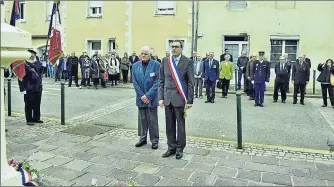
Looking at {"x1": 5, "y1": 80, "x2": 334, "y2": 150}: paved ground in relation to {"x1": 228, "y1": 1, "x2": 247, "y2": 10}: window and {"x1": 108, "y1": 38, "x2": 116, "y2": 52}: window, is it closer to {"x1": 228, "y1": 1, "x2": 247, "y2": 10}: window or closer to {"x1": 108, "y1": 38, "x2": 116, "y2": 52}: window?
{"x1": 228, "y1": 1, "x2": 247, "y2": 10}: window

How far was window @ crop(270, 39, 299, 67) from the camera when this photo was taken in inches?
719

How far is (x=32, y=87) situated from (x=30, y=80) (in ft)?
0.58

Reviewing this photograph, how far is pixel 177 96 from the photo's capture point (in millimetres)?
5805

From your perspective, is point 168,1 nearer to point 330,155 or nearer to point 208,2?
point 208,2

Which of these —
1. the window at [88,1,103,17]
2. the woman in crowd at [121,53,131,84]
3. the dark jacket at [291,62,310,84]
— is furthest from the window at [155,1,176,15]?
the dark jacket at [291,62,310,84]

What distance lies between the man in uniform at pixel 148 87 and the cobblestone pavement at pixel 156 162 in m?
0.44

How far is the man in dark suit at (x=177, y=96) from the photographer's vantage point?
5.81 m

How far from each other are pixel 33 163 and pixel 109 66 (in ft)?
44.4

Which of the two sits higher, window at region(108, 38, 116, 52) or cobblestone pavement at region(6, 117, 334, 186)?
window at region(108, 38, 116, 52)

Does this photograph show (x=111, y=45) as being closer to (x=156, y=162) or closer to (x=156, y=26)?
(x=156, y=26)

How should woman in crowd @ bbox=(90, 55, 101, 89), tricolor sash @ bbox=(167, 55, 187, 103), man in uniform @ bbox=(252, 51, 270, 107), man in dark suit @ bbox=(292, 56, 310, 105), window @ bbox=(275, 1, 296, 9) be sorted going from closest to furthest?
tricolor sash @ bbox=(167, 55, 187, 103) < man in uniform @ bbox=(252, 51, 270, 107) < man in dark suit @ bbox=(292, 56, 310, 105) < woman in crowd @ bbox=(90, 55, 101, 89) < window @ bbox=(275, 1, 296, 9)

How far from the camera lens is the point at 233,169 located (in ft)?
17.4

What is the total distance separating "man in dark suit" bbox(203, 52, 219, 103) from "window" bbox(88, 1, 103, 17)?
11749mm

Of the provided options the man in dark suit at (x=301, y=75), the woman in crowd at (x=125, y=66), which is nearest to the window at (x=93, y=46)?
the woman in crowd at (x=125, y=66)
